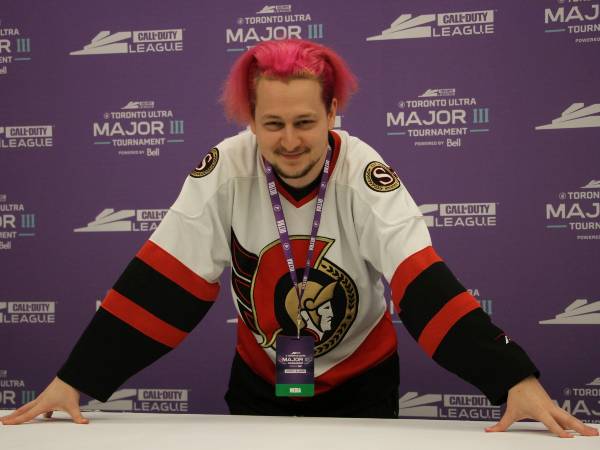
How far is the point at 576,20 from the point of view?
2.51 m

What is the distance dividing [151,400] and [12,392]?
25.4 inches

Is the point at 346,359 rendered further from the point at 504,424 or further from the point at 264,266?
the point at 504,424

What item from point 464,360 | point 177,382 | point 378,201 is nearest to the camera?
point 464,360

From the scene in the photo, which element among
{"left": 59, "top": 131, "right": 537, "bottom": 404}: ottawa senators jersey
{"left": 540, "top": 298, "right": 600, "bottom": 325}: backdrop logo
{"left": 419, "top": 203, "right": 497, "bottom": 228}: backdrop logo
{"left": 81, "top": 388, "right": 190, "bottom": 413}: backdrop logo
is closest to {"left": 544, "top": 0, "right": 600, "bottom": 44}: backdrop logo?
{"left": 419, "top": 203, "right": 497, "bottom": 228}: backdrop logo

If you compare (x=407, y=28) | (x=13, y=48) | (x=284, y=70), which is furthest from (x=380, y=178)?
(x=13, y=48)

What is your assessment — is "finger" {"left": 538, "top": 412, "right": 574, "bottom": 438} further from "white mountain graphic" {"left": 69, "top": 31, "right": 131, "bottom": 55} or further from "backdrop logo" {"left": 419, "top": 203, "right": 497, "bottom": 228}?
"white mountain graphic" {"left": 69, "top": 31, "right": 131, "bottom": 55}

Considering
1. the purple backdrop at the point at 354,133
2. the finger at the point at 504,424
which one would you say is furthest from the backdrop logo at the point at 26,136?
the finger at the point at 504,424

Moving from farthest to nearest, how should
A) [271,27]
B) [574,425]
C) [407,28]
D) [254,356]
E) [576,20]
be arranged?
[271,27] → [407,28] → [576,20] → [254,356] → [574,425]

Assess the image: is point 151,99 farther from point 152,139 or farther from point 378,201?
point 378,201

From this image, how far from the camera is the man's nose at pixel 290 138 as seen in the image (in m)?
1.31

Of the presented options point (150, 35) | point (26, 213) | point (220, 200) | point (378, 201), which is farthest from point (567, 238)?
point (26, 213)

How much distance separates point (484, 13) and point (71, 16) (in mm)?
A: 1744

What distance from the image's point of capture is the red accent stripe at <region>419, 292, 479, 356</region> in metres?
1.24

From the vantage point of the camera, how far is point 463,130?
8.50 feet
